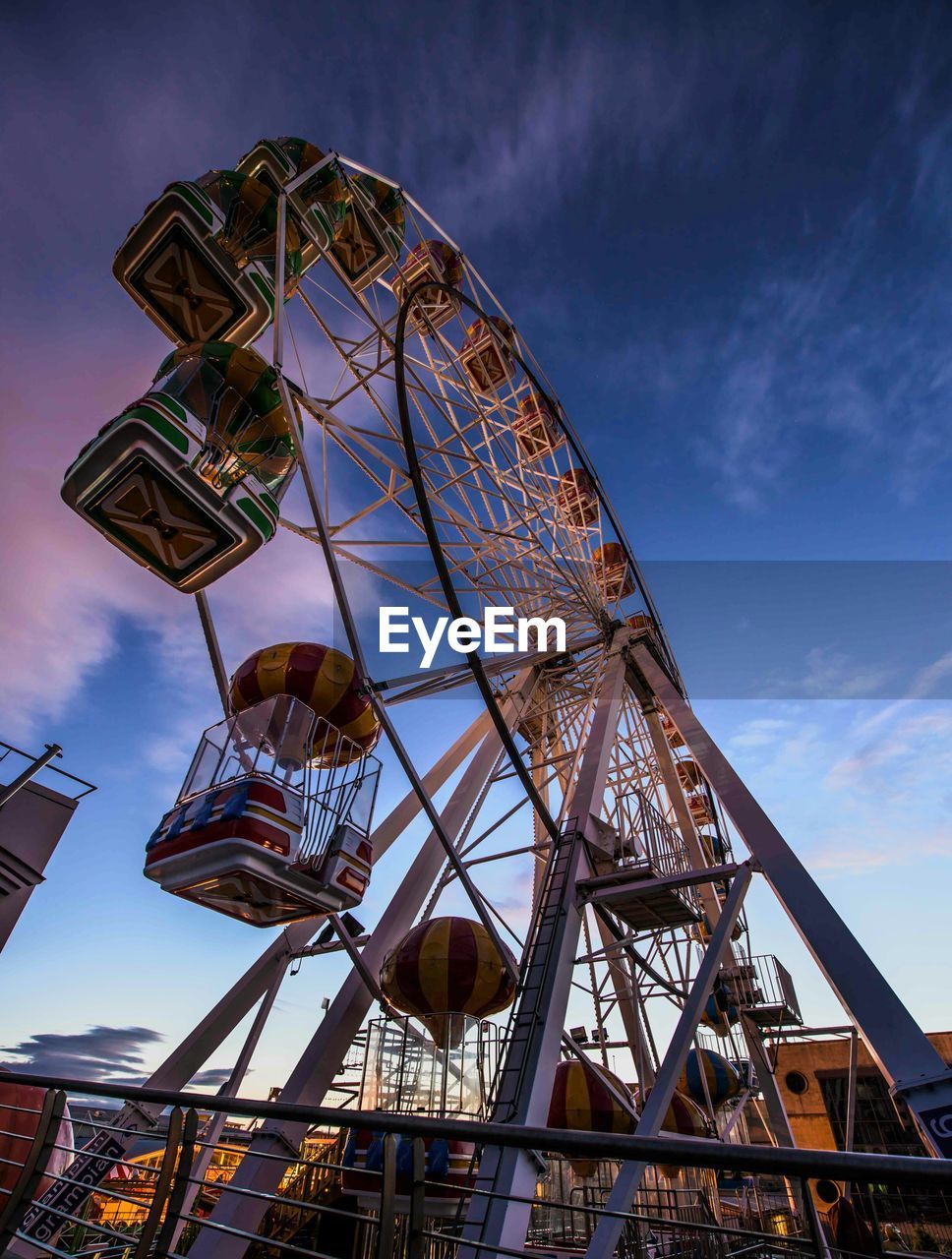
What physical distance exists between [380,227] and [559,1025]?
11.8 metres

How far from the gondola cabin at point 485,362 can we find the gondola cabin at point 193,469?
25.1 feet

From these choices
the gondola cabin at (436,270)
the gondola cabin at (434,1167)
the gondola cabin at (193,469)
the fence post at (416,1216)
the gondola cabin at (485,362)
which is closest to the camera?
the fence post at (416,1216)

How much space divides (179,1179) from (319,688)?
5222mm

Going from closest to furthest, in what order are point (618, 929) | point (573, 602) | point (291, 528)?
1. point (618, 929)
2. point (291, 528)
3. point (573, 602)

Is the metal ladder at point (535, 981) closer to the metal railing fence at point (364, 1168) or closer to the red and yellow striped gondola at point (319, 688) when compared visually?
the metal railing fence at point (364, 1168)

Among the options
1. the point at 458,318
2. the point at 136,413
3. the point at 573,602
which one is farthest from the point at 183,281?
the point at 573,602

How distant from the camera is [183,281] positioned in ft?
27.4

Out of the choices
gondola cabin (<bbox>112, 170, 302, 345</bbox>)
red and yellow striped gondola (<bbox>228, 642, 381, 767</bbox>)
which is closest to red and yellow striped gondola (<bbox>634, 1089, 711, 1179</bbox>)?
red and yellow striped gondola (<bbox>228, 642, 381, 767</bbox>)

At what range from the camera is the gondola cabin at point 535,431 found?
15.3 meters

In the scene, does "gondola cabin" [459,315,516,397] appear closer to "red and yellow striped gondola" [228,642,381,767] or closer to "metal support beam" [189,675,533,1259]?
"metal support beam" [189,675,533,1259]

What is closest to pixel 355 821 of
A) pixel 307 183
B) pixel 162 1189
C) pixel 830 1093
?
pixel 162 1189

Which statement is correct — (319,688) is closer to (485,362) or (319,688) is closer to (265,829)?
(265,829)

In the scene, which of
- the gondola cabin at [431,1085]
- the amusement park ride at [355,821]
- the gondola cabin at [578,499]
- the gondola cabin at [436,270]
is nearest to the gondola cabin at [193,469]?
the amusement park ride at [355,821]

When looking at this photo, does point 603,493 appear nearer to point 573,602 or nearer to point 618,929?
point 573,602
